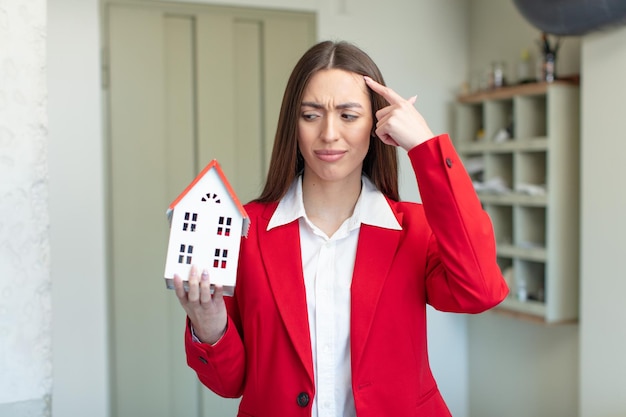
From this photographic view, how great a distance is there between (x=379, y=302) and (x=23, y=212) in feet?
2.88

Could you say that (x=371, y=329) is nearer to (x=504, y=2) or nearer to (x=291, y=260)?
(x=291, y=260)

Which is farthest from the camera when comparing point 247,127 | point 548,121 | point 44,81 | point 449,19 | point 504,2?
point 449,19

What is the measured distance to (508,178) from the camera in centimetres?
349

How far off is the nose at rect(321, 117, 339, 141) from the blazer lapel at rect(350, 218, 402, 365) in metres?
0.20

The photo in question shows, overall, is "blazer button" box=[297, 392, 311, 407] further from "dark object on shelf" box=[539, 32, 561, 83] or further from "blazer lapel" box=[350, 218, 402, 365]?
"dark object on shelf" box=[539, 32, 561, 83]

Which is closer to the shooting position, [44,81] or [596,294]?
[44,81]

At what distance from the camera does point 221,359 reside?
1420mm

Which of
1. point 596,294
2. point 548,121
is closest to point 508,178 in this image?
point 548,121

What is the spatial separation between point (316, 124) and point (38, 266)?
2.55 ft

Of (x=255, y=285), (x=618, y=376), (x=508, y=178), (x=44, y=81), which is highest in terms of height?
(x=44, y=81)

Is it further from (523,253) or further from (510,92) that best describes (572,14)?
(523,253)

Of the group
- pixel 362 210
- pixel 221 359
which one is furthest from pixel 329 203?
pixel 221 359

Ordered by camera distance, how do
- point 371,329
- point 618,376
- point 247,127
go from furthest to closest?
point 247,127, point 618,376, point 371,329

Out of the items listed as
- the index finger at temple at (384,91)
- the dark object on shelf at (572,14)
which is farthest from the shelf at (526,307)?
the index finger at temple at (384,91)
